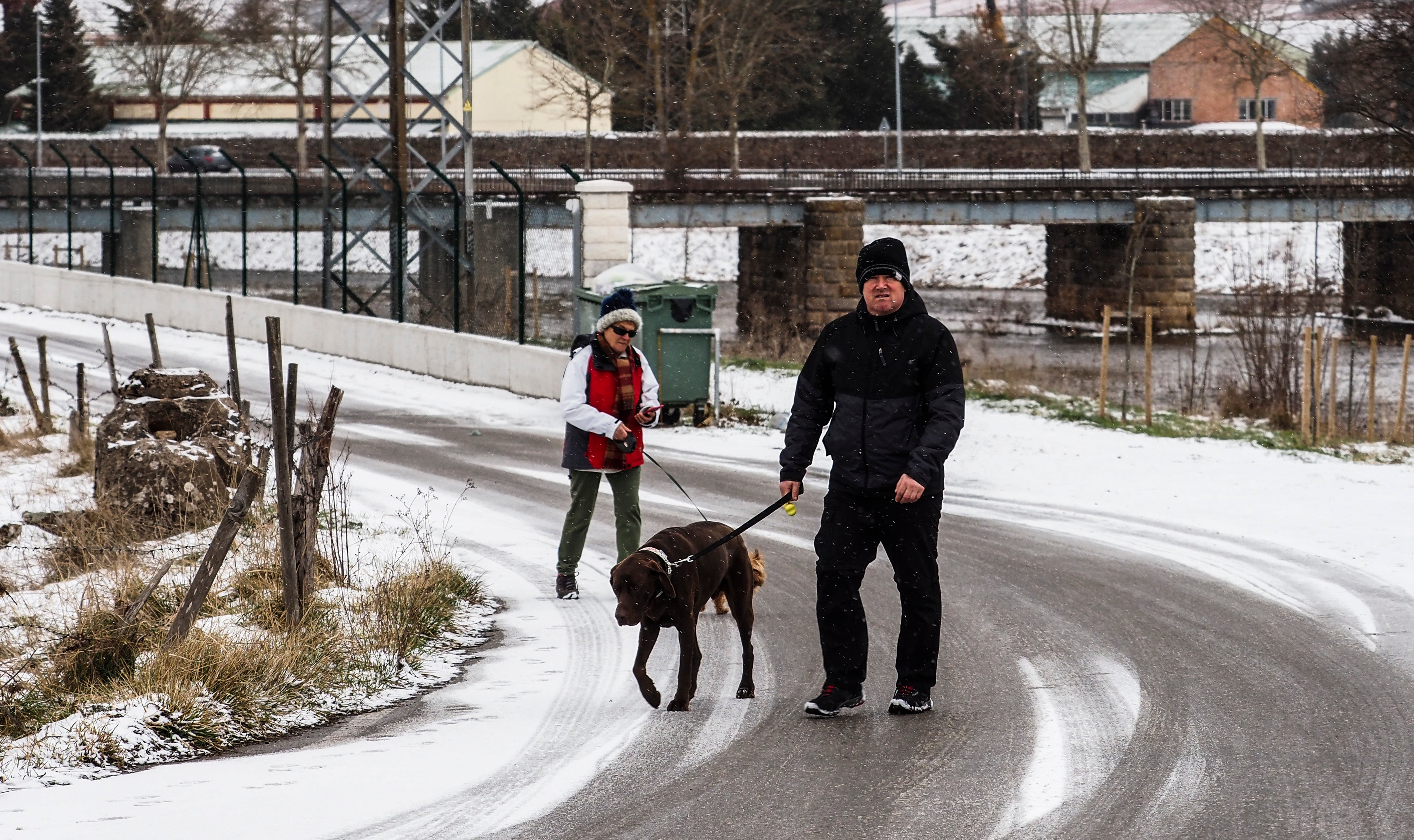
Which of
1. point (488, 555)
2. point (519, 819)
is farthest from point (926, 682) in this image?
point (488, 555)

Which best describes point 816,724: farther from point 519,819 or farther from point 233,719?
point 233,719

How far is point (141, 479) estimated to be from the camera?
41.0ft

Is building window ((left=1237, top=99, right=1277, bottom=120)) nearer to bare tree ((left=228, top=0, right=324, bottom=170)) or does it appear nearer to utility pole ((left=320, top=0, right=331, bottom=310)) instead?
bare tree ((left=228, top=0, right=324, bottom=170))

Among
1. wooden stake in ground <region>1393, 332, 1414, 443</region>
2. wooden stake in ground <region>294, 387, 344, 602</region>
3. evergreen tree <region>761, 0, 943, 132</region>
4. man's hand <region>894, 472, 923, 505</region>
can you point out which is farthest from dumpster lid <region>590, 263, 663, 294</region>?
evergreen tree <region>761, 0, 943, 132</region>

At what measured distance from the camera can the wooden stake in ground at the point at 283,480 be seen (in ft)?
26.2

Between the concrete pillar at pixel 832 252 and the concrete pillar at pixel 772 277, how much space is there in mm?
835

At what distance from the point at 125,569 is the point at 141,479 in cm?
334

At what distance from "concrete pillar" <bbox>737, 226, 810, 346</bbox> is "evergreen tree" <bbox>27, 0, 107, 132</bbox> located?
40753 mm

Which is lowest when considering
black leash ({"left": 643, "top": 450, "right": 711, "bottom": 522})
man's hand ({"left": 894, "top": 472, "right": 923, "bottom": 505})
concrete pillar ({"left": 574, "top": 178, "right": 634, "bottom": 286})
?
black leash ({"left": 643, "top": 450, "right": 711, "bottom": 522})

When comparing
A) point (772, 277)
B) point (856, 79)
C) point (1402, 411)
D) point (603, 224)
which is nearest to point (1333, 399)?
point (1402, 411)

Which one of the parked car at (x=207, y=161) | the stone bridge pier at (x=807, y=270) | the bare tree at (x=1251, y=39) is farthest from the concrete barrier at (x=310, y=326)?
the bare tree at (x=1251, y=39)

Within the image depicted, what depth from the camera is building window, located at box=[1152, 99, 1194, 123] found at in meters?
98.8

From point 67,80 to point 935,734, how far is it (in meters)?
82.0

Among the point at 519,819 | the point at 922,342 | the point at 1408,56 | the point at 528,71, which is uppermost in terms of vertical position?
the point at 528,71
